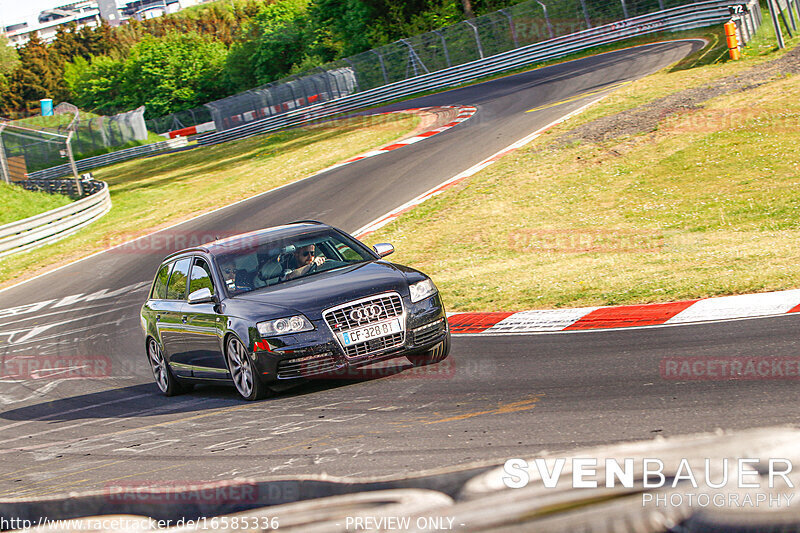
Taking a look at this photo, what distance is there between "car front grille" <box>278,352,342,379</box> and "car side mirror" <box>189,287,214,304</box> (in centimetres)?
129

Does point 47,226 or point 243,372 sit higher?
point 47,226

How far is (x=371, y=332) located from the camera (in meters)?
7.63

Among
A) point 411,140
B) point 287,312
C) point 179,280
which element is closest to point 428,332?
point 287,312

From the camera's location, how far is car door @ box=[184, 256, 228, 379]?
850cm

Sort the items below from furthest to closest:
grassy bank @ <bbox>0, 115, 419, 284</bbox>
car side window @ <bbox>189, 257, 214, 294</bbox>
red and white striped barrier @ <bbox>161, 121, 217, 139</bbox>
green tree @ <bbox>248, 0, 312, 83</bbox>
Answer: green tree @ <bbox>248, 0, 312, 83</bbox>
red and white striped barrier @ <bbox>161, 121, 217, 139</bbox>
grassy bank @ <bbox>0, 115, 419, 284</bbox>
car side window @ <bbox>189, 257, 214, 294</bbox>

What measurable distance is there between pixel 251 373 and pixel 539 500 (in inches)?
208

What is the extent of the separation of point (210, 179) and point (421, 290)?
1074 inches

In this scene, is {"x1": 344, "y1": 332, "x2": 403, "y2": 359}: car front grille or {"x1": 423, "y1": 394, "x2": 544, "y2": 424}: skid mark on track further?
{"x1": 344, "y1": 332, "x2": 403, "y2": 359}: car front grille

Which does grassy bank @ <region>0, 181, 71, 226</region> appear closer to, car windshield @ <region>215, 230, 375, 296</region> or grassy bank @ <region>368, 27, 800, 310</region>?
grassy bank @ <region>368, 27, 800, 310</region>

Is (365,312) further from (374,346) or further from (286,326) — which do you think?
(286,326)

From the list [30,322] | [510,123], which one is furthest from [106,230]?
[510,123]

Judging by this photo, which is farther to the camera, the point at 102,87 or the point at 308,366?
the point at 102,87

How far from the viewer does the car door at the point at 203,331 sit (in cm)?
850

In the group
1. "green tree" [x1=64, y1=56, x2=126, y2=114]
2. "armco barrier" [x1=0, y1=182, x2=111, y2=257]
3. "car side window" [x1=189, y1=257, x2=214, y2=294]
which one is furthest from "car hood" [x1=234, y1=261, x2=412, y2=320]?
"green tree" [x1=64, y1=56, x2=126, y2=114]
